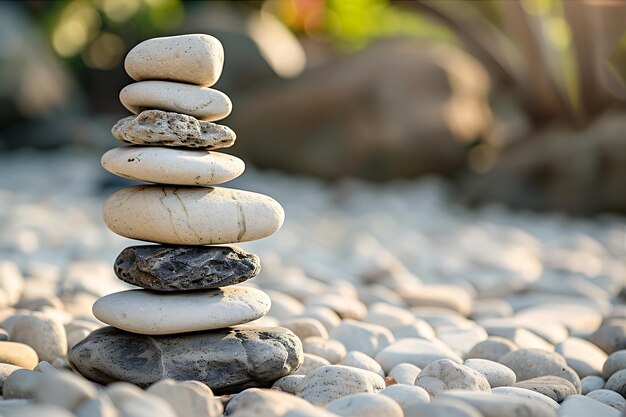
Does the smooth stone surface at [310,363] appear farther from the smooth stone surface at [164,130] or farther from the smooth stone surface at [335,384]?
the smooth stone surface at [164,130]

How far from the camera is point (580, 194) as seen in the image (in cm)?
550

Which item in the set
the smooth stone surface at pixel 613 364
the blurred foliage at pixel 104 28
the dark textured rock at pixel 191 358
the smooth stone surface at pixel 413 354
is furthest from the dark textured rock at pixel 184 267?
the blurred foliage at pixel 104 28

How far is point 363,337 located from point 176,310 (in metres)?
0.71

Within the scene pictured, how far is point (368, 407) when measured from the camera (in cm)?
157

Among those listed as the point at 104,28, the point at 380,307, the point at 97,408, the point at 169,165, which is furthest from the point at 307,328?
the point at 104,28

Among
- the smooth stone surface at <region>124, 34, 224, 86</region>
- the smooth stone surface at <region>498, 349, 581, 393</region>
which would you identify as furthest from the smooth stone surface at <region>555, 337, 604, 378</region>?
the smooth stone surface at <region>124, 34, 224, 86</region>

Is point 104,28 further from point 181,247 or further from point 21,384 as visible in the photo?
point 21,384

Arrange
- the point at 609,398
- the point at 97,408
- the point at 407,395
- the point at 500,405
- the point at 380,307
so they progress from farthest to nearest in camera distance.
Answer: the point at 380,307
the point at 609,398
the point at 407,395
the point at 500,405
the point at 97,408

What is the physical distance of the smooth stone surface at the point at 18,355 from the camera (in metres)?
2.01

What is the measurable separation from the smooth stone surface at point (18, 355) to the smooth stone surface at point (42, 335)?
0.29 ft

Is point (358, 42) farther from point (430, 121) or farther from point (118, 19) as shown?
point (430, 121)

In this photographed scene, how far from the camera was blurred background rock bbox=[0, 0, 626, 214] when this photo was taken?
5.63 meters

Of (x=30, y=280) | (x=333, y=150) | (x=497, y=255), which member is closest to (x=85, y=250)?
(x=30, y=280)

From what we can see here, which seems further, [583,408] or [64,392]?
[583,408]
